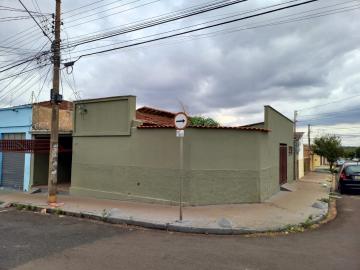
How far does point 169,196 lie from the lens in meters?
13.2

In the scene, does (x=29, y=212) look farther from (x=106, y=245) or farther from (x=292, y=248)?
(x=292, y=248)

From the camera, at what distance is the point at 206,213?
11.4 m

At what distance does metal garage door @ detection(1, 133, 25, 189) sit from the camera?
64.6 feet

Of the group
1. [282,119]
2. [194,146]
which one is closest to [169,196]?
[194,146]

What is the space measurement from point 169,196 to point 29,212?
478cm

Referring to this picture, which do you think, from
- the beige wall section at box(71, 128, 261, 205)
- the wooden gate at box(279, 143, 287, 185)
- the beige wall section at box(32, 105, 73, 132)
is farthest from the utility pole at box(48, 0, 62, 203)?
the wooden gate at box(279, 143, 287, 185)

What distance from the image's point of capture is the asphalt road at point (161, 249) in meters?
6.58

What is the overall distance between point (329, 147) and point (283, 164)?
1004 inches

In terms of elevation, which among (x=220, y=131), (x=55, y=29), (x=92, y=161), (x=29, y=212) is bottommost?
(x=29, y=212)

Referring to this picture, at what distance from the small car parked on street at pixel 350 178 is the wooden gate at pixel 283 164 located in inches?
112

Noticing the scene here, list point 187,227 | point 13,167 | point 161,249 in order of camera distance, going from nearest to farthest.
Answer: point 161,249
point 187,227
point 13,167

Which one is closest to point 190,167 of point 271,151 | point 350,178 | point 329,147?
point 271,151

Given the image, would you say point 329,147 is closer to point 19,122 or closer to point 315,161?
point 315,161

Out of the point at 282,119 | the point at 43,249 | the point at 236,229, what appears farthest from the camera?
the point at 282,119
